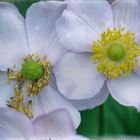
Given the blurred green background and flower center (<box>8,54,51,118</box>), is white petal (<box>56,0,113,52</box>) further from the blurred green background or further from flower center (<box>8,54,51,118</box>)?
the blurred green background

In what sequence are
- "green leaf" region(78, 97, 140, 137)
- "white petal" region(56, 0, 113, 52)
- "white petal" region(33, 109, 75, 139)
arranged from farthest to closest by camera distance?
"green leaf" region(78, 97, 140, 137)
"white petal" region(56, 0, 113, 52)
"white petal" region(33, 109, 75, 139)

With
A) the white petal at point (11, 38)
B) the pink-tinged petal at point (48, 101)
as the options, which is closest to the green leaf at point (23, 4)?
the white petal at point (11, 38)

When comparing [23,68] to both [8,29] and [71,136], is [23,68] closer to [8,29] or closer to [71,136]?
[8,29]

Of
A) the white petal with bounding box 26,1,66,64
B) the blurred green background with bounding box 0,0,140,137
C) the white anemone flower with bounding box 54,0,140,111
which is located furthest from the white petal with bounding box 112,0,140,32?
the blurred green background with bounding box 0,0,140,137

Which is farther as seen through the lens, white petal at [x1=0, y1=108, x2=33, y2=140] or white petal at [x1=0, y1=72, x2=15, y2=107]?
white petal at [x1=0, y1=72, x2=15, y2=107]

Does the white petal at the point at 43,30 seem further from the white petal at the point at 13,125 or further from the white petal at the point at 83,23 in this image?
the white petal at the point at 13,125

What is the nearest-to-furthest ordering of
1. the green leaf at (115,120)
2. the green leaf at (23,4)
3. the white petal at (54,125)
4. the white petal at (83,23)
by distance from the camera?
the white petal at (54,125), the white petal at (83,23), the green leaf at (23,4), the green leaf at (115,120)
